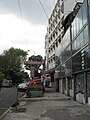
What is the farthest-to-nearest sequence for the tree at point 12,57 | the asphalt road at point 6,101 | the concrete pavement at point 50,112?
the tree at point 12,57
the asphalt road at point 6,101
the concrete pavement at point 50,112

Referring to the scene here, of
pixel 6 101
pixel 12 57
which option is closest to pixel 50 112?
pixel 6 101

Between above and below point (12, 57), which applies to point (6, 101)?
below

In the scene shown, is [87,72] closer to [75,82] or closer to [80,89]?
[80,89]

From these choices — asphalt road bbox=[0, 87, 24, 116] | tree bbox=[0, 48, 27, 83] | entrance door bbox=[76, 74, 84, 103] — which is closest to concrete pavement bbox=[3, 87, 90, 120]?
asphalt road bbox=[0, 87, 24, 116]

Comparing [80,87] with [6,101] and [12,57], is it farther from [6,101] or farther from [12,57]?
[12,57]

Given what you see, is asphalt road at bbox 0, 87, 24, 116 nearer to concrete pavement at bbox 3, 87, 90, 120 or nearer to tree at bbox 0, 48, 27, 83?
concrete pavement at bbox 3, 87, 90, 120

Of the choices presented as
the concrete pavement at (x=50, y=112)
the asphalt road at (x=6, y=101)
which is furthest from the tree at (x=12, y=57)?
the concrete pavement at (x=50, y=112)

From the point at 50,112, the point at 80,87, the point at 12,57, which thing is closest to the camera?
the point at 50,112

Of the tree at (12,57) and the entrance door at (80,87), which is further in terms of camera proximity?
A: the tree at (12,57)

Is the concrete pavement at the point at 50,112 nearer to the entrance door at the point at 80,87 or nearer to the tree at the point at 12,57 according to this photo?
the entrance door at the point at 80,87

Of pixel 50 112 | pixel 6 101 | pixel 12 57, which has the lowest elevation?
pixel 50 112

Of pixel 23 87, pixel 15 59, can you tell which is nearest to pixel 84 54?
pixel 23 87

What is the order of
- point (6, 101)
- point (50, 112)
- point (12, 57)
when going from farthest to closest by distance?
point (12, 57) → point (6, 101) → point (50, 112)

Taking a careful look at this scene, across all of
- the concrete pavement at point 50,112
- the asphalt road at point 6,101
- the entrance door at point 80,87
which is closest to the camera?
the concrete pavement at point 50,112
